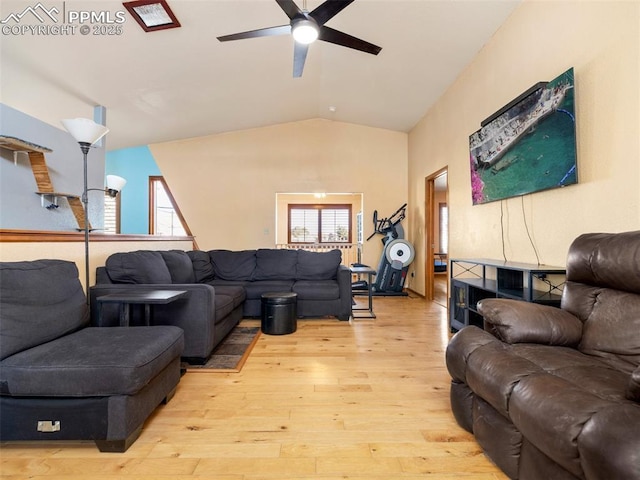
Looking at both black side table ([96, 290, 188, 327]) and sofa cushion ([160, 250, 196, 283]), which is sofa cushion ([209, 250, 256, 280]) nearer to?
sofa cushion ([160, 250, 196, 283])

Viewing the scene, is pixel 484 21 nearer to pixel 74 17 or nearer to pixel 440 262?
pixel 74 17

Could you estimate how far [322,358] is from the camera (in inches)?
105

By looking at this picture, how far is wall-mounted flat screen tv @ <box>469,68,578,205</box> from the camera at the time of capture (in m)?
2.25

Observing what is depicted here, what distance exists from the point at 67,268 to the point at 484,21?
4.33m

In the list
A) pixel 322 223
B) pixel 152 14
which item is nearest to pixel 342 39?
pixel 152 14

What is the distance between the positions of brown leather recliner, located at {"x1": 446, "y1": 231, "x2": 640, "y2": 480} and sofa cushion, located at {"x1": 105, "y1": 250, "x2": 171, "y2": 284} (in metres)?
2.62

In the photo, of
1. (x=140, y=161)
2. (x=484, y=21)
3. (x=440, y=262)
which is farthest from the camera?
(x=440, y=262)

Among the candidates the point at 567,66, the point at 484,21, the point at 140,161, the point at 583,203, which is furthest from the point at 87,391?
the point at 140,161

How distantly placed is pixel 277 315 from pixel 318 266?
126cm

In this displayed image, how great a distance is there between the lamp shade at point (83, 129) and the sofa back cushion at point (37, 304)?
3.49 ft

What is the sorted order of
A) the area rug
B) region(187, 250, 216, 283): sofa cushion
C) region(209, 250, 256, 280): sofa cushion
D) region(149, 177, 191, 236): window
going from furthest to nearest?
region(149, 177, 191, 236): window, region(209, 250, 256, 280): sofa cushion, region(187, 250, 216, 283): sofa cushion, the area rug

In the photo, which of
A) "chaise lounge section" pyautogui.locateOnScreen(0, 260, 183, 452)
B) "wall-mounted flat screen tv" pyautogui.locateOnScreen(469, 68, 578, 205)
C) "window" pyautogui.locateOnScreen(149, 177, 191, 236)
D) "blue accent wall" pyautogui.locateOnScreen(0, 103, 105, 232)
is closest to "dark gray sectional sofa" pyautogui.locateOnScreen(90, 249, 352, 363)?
"chaise lounge section" pyautogui.locateOnScreen(0, 260, 183, 452)

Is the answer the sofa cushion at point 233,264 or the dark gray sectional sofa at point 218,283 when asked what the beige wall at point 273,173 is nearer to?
the sofa cushion at point 233,264

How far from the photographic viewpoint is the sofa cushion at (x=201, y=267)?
409cm
